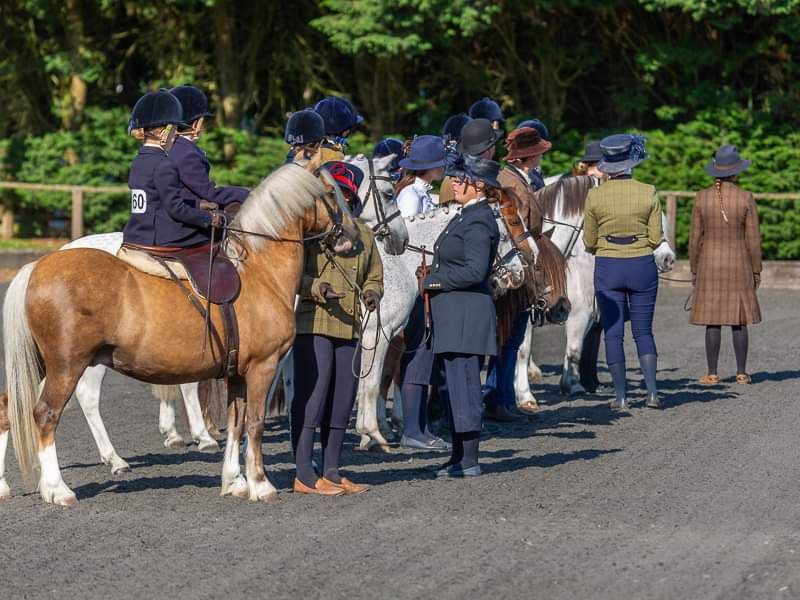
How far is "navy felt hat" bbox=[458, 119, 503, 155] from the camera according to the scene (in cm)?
954

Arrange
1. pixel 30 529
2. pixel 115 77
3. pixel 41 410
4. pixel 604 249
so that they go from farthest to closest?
pixel 115 77, pixel 604 249, pixel 41 410, pixel 30 529

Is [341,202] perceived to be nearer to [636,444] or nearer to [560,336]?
[636,444]

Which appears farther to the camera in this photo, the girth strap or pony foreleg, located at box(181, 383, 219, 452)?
pony foreleg, located at box(181, 383, 219, 452)

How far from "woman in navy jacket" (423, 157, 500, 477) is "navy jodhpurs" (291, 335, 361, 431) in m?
0.59

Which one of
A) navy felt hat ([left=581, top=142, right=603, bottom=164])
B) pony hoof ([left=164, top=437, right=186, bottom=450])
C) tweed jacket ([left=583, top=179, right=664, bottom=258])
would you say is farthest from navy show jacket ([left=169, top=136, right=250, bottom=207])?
navy felt hat ([left=581, top=142, right=603, bottom=164])

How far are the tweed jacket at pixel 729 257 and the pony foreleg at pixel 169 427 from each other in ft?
18.6

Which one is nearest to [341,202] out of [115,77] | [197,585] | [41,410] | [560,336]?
[41,410]

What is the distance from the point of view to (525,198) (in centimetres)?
1145

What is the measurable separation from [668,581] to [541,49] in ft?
64.9

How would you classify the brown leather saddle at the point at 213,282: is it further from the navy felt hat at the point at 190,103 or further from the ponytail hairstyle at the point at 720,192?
the ponytail hairstyle at the point at 720,192

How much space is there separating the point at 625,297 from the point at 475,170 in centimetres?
374

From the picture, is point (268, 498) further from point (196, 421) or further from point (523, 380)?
point (523, 380)

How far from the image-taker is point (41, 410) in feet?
26.6

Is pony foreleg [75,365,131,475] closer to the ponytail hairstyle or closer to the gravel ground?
the gravel ground
